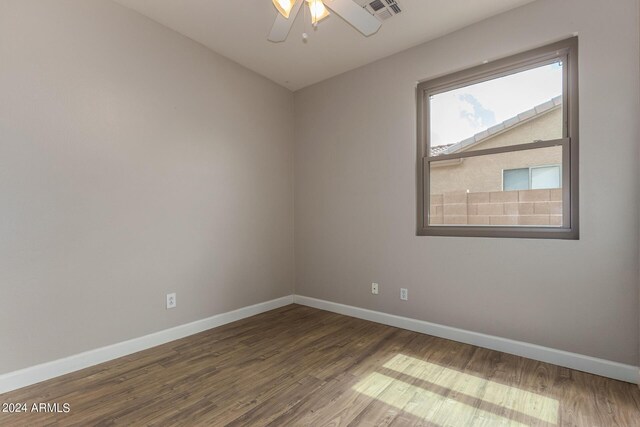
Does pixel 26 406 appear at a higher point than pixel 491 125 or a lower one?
lower

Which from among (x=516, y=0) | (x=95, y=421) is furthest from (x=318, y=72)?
(x=95, y=421)

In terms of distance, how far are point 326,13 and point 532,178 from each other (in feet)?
6.66

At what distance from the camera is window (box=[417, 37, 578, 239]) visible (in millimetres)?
2330

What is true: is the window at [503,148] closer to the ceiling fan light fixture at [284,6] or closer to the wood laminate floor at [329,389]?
the wood laminate floor at [329,389]

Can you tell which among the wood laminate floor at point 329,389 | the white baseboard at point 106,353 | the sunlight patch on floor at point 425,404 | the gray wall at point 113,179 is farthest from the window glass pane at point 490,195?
the white baseboard at point 106,353

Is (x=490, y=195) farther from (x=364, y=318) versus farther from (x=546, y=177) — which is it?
(x=364, y=318)

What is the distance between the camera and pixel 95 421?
5.50 ft

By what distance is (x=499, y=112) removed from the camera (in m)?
2.65

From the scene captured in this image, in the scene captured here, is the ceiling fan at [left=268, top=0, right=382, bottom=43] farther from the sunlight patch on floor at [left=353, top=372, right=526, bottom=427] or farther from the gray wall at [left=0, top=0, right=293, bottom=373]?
the sunlight patch on floor at [left=353, top=372, right=526, bottom=427]

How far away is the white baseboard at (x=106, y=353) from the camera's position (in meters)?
2.00

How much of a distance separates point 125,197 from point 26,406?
146cm

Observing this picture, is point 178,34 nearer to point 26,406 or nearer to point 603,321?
point 26,406

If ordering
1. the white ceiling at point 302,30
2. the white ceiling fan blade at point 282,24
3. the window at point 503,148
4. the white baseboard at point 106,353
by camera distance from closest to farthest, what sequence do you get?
the white ceiling fan blade at point 282,24 < the white baseboard at point 106,353 < the window at point 503,148 < the white ceiling at point 302,30

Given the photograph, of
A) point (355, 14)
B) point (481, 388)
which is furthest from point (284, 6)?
point (481, 388)
